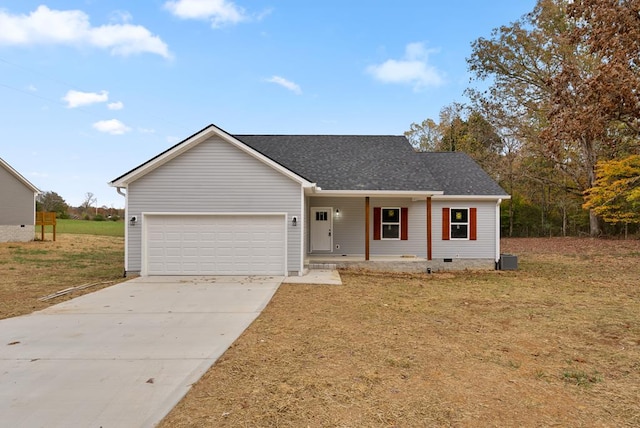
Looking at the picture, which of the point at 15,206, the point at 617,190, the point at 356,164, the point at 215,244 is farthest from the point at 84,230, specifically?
the point at 617,190

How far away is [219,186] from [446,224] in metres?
8.55

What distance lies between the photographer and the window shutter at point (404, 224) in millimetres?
14320

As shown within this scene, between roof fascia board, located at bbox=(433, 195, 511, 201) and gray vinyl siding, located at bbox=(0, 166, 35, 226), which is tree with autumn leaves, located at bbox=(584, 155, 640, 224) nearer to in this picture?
roof fascia board, located at bbox=(433, 195, 511, 201)

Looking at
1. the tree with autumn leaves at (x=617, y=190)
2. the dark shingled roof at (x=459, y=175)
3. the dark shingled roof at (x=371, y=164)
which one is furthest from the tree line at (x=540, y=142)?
the dark shingled roof at (x=371, y=164)

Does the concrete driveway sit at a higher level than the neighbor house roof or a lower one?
lower

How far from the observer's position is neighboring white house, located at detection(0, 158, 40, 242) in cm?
2264

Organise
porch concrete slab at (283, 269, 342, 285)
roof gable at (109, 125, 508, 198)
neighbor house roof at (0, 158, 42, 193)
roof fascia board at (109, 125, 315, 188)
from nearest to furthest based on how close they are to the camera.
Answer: porch concrete slab at (283, 269, 342, 285) → roof fascia board at (109, 125, 315, 188) → roof gable at (109, 125, 508, 198) → neighbor house roof at (0, 158, 42, 193)

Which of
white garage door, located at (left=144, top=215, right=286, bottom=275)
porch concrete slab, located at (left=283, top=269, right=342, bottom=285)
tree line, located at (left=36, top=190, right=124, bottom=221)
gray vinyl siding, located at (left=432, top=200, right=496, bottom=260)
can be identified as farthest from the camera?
tree line, located at (left=36, top=190, right=124, bottom=221)

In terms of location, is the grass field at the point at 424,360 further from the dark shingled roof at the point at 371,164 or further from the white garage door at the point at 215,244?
the dark shingled roof at the point at 371,164

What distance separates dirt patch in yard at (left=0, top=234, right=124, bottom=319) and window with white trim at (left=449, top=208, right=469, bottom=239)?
1163 cm

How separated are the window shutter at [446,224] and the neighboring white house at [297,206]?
0.13ft

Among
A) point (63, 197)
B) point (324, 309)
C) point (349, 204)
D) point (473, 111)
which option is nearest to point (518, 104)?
point (473, 111)

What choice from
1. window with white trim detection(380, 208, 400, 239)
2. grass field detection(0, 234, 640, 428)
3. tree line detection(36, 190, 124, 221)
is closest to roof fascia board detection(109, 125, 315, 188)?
grass field detection(0, 234, 640, 428)

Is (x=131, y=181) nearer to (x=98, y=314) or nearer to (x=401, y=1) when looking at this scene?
(x=98, y=314)
